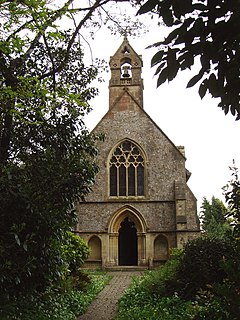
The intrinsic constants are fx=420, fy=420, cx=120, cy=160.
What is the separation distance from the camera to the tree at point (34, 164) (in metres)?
6.75

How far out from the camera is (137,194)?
22.7 metres

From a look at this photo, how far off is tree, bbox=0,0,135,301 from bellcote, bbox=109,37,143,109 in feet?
55.1

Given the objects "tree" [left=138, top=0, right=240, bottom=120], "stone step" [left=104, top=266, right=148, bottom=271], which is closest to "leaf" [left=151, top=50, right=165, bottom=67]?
"tree" [left=138, top=0, right=240, bottom=120]

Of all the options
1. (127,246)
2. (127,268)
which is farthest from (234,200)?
(127,246)

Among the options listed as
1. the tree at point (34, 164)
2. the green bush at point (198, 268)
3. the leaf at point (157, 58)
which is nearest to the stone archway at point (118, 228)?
the green bush at point (198, 268)

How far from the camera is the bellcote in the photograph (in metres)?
26.0

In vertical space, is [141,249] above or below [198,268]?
above

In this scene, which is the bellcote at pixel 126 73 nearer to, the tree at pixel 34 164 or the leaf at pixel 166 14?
the tree at pixel 34 164

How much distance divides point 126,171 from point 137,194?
1417 millimetres

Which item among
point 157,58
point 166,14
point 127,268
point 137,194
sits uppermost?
point 137,194

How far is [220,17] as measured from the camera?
2699 millimetres

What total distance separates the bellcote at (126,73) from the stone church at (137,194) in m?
1.55

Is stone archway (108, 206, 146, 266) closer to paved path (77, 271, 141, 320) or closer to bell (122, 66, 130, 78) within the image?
paved path (77, 271, 141, 320)

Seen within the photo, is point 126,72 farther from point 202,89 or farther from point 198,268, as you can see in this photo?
point 202,89
